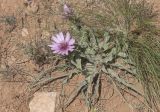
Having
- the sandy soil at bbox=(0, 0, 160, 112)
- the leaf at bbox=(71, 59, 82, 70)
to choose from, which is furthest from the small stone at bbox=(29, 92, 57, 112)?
Answer: the leaf at bbox=(71, 59, 82, 70)

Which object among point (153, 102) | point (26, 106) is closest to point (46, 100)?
point (26, 106)

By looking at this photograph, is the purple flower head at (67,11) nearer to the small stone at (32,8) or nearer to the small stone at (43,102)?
the small stone at (32,8)

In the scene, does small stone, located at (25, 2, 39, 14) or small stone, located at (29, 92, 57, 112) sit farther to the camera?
small stone, located at (25, 2, 39, 14)

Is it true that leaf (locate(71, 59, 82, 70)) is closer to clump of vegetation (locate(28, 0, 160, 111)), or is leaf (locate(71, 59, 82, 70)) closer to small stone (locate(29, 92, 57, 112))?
clump of vegetation (locate(28, 0, 160, 111))

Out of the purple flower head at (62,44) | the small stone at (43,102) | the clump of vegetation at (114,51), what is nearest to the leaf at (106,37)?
the clump of vegetation at (114,51)

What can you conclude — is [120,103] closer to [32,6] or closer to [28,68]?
[28,68]

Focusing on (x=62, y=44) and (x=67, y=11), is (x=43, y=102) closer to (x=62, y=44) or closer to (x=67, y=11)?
(x=62, y=44)
